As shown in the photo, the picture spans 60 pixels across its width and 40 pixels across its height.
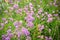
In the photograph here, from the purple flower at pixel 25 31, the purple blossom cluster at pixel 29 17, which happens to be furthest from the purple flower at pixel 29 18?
the purple flower at pixel 25 31

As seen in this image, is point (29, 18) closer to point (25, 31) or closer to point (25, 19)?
point (25, 19)

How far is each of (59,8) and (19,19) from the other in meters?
0.72

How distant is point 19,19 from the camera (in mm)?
2547

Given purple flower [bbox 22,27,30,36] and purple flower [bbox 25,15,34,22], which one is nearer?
purple flower [bbox 22,27,30,36]

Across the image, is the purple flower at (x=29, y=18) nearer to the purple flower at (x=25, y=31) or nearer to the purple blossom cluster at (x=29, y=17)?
the purple blossom cluster at (x=29, y=17)

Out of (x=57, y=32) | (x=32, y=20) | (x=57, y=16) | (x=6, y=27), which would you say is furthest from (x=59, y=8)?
(x=6, y=27)

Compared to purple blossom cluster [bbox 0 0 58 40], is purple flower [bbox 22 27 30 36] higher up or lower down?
lower down

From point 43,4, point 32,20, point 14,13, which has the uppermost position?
point 43,4

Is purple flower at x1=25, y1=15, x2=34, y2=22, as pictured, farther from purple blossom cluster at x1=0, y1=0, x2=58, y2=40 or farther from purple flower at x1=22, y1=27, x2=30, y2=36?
purple flower at x1=22, y1=27, x2=30, y2=36

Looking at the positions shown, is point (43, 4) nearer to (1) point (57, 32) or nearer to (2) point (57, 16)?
(2) point (57, 16)

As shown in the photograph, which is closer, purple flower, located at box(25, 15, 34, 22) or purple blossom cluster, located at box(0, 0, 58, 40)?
purple blossom cluster, located at box(0, 0, 58, 40)

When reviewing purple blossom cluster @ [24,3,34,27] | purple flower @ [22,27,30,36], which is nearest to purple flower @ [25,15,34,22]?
purple blossom cluster @ [24,3,34,27]

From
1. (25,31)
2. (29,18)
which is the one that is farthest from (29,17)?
(25,31)

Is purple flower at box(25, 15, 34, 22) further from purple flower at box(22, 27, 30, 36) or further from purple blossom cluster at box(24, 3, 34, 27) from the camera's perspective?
purple flower at box(22, 27, 30, 36)
